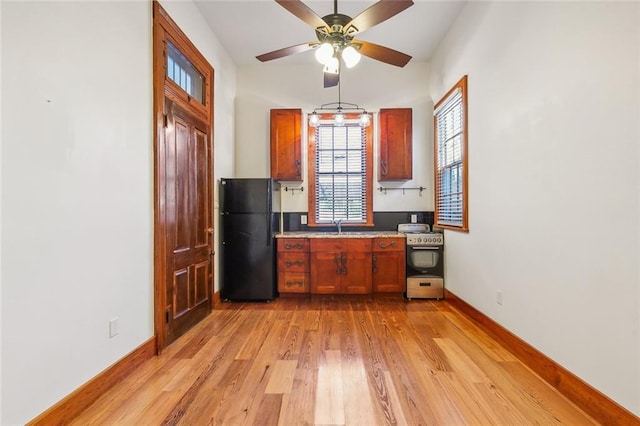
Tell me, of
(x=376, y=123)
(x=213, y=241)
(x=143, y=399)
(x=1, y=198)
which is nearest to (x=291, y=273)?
(x=213, y=241)

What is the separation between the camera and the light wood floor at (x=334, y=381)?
1.61 meters

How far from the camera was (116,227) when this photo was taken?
1.98 metres

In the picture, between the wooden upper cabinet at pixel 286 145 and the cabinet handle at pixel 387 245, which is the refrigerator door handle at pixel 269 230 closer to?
the wooden upper cabinet at pixel 286 145

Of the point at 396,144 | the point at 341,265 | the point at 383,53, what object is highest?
the point at 383,53

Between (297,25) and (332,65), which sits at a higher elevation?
(297,25)

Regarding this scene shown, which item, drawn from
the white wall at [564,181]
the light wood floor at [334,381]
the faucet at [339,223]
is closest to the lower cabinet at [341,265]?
the faucet at [339,223]

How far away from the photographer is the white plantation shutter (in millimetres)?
4422

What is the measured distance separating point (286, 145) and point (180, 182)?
1.82 m

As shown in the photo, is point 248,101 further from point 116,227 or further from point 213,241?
point 116,227

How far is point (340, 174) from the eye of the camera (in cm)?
444

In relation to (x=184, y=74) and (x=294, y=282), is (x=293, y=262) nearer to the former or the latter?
(x=294, y=282)

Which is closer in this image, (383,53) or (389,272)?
(383,53)

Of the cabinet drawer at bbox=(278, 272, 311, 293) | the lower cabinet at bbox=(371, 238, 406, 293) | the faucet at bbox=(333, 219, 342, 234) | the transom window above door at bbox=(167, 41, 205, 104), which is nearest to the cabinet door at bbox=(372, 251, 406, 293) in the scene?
the lower cabinet at bbox=(371, 238, 406, 293)

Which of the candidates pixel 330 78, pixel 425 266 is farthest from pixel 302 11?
pixel 425 266
